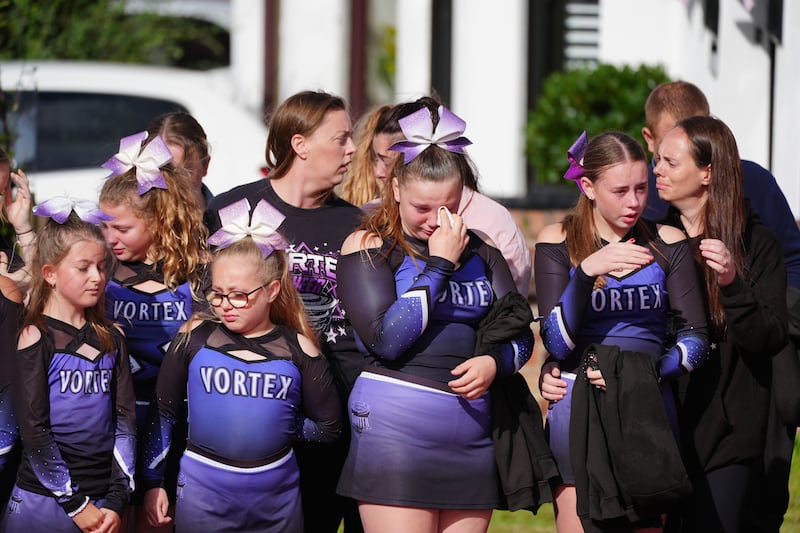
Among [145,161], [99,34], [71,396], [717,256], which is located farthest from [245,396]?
[99,34]

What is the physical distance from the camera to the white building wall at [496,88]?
10.3m

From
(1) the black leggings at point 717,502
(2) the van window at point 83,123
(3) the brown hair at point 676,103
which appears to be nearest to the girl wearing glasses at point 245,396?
(1) the black leggings at point 717,502

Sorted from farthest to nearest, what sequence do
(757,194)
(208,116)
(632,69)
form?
1. (632,69)
2. (208,116)
3. (757,194)

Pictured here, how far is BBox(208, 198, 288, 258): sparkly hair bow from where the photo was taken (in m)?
4.03

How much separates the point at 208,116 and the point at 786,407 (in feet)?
16.6

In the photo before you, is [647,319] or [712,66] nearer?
[647,319]

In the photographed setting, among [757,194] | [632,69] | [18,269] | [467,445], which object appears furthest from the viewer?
[632,69]

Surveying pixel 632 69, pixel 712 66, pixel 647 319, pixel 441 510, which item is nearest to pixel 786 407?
pixel 647 319

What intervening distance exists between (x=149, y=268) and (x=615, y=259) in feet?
5.01

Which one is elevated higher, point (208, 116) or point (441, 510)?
point (208, 116)

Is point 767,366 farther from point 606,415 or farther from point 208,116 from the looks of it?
point 208,116

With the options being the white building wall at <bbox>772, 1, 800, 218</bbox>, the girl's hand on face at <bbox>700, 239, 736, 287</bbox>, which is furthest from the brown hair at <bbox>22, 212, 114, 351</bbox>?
the white building wall at <bbox>772, 1, 800, 218</bbox>

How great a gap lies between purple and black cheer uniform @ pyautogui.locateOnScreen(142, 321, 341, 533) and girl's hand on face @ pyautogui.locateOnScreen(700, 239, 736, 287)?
3.98 ft

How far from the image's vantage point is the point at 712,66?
8586mm
